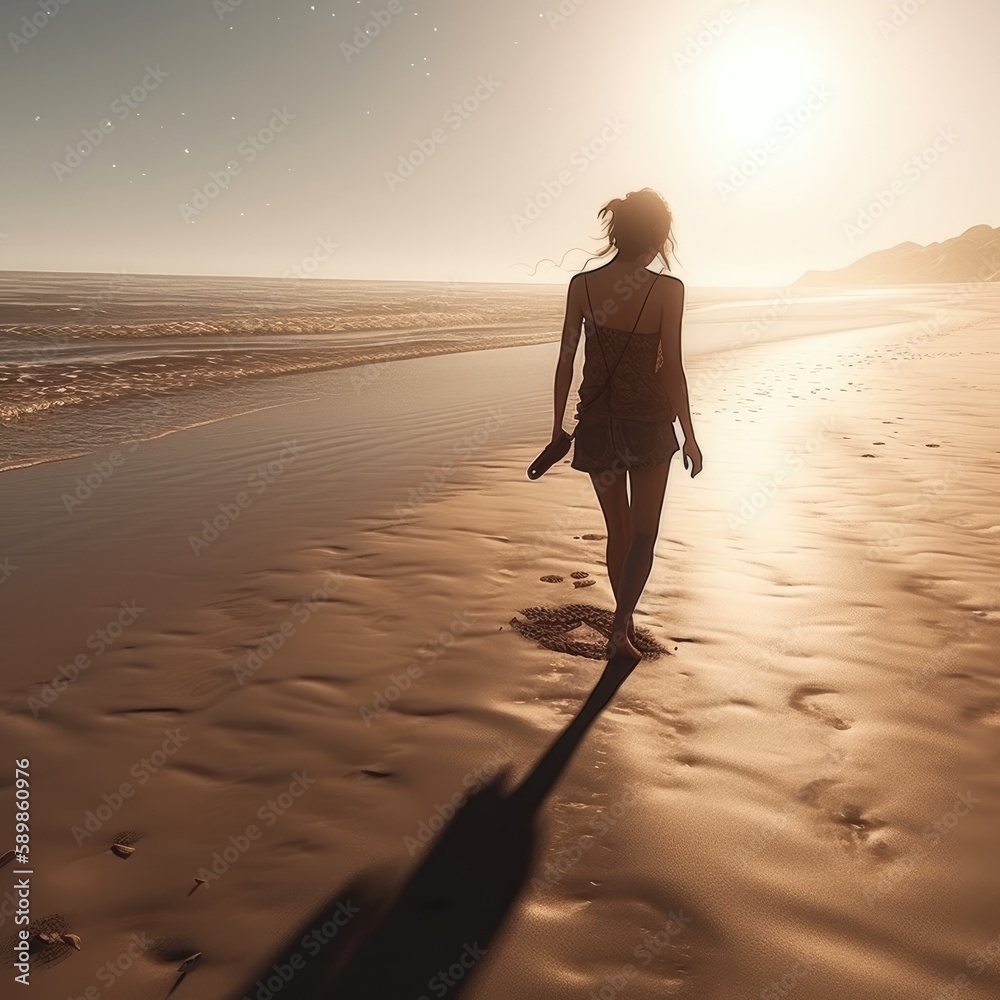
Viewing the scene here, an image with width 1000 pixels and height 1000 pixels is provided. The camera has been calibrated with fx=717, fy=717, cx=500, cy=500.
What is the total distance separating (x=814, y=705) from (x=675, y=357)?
1815 mm

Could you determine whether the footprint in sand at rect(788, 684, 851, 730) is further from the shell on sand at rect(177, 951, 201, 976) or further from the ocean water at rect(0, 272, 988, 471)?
the ocean water at rect(0, 272, 988, 471)

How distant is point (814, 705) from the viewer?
3410 millimetres

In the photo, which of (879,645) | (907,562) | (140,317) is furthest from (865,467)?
(140,317)

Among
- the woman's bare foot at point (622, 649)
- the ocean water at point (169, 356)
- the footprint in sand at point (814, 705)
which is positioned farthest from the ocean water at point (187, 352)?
the footprint in sand at point (814, 705)

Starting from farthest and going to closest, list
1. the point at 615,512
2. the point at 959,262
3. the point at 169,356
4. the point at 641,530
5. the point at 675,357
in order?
the point at 959,262 → the point at 169,356 → the point at 615,512 → the point at 641,530 → the point at 675,357

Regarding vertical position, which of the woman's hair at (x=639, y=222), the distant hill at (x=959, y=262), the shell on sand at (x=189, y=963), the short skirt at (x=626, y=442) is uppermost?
the distant hill at (x=959, y=262)

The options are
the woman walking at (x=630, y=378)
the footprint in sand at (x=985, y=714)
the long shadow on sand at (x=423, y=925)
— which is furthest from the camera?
the woman walking at (x=630, y=378)

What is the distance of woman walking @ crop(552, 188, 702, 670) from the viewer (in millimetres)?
3494

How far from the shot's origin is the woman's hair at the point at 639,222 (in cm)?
345

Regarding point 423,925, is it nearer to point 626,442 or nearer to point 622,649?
point 622,649

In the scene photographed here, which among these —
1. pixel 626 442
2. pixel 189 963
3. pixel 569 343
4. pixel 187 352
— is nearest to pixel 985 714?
pixel 626 442

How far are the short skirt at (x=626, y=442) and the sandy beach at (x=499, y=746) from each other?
1.08 meters

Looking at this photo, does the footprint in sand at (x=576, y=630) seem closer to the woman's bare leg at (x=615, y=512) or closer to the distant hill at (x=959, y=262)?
the woman's bare leg at (x=615, y=512)

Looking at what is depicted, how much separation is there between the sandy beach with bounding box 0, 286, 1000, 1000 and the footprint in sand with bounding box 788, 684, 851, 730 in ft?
0.05
